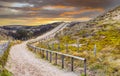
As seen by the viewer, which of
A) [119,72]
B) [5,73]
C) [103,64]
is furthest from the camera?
[103,64]

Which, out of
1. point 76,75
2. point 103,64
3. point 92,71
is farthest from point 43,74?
point 103,64

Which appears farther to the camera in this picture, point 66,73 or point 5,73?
point 66,73

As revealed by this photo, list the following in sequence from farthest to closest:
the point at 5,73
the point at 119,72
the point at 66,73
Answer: the point at 66,73, the point at 119,72, the point at 5,73

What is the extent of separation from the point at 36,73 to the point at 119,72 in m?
5.47

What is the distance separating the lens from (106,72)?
19.6 metres

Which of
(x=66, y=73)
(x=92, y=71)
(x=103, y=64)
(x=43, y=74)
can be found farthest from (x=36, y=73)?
(x=103, y=64)

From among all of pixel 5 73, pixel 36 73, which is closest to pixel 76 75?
pixel 36 73

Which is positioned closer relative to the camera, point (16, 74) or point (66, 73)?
point (16, 74)

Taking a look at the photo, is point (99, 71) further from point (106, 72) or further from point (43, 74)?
point (43, 74)

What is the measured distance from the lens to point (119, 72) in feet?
63.3

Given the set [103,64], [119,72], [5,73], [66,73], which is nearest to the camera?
[5,73]

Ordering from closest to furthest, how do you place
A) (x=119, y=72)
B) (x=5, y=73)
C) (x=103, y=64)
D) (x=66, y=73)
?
(x=5, y=73), (x=119, y=72), (x=66, y=73), (x=103, y=64)

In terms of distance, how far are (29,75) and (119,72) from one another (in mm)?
5717

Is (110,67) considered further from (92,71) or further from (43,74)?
(43,74)
